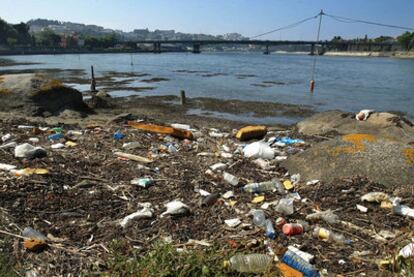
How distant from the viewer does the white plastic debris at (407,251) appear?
314 cm

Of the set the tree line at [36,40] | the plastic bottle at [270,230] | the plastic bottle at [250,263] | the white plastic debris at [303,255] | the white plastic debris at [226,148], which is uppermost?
the tree line at [36,40]

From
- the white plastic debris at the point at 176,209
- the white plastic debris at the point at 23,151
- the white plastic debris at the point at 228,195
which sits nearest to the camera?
the white plastic debris at the point at 176,209

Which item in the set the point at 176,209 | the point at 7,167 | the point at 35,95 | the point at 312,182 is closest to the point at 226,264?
the point at 176,209

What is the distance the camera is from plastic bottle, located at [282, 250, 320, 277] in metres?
3.06

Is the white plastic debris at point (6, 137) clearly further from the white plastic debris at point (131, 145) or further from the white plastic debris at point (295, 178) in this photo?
the white plastic debris at point (295, 178)

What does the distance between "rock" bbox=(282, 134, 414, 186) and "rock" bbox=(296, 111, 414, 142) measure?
343cm

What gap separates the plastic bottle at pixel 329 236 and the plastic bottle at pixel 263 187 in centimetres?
115

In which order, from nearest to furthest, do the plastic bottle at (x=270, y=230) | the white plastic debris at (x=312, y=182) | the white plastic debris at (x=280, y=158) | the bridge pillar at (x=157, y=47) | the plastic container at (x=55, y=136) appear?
the plastic bottle at (x=270, y=230) → the white plastic debris at (x=312, y=182) → the white plastic debris at (x=280, y=158) → the plastic container at (x=55, y=136) → the bridge pillar at (x=157, y=47)

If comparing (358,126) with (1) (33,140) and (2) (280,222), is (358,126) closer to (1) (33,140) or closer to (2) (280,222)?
(2) (280,222)

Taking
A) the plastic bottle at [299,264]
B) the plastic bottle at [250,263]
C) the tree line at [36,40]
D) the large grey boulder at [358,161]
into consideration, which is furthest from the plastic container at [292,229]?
the tree line at [36,40]

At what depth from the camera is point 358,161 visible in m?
5.27

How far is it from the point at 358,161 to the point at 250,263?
2953 mm

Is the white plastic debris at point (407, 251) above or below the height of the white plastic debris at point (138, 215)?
above

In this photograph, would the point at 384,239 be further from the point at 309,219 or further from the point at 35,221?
the point at 35,221
